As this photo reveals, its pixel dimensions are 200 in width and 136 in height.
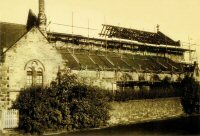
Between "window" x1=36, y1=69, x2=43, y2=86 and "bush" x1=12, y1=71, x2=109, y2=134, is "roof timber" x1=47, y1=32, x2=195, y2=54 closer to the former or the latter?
"window" x1=36, y1=69, x2=43, y2=86

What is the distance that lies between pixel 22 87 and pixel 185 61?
31010 mm

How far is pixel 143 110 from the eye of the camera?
28203 millimetres

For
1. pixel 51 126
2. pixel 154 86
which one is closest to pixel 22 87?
Result: pixel 51 126

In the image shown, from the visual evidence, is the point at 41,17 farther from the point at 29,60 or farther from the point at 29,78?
the point at 29,78

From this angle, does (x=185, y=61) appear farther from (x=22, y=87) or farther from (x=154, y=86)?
(x=22, y=87)

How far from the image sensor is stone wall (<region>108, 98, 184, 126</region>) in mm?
26266

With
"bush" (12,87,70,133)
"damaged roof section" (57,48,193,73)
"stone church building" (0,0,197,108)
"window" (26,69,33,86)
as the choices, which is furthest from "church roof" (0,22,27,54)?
"bush" (12,87,70,133)

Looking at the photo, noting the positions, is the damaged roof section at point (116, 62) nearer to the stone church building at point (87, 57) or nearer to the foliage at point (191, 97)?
the stone church building at point (87, 57)

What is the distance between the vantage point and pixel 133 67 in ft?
115

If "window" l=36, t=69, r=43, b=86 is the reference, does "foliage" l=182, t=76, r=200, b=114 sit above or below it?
below

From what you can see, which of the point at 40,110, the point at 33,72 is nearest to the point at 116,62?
the point at 33,72

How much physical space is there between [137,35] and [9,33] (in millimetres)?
19900

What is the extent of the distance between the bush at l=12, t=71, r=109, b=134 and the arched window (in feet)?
4.60

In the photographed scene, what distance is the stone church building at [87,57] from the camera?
24.1 m
